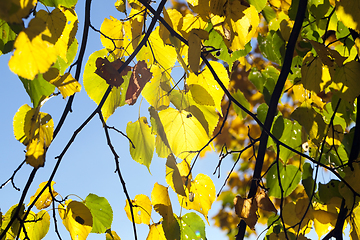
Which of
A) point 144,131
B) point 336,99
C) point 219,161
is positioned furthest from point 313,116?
point 144,131

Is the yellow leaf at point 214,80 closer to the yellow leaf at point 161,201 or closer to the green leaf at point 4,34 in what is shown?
the yellow leaf at point 161,201

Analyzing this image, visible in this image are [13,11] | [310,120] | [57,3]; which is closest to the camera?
[13,11]

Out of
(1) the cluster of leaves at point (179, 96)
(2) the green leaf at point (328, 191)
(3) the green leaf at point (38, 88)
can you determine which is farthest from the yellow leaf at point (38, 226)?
(2) the green leaf at point (328, 191)

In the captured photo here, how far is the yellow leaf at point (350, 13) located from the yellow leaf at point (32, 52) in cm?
46

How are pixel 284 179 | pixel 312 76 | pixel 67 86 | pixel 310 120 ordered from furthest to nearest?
pixel 284 179 < pixel 310 120 < pixel 312 76 < pixel 67 86

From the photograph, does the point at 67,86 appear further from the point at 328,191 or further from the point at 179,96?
the point at 328,191

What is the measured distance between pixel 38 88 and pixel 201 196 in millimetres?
Result: 422

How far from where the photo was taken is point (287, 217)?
28.0 inches

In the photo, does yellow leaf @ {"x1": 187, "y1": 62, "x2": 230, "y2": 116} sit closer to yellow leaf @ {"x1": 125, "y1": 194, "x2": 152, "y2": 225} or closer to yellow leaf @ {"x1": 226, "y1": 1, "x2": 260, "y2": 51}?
yellow leaf @ {"x1": 226, "y1": 1, "x2": 260, "y2": 51}

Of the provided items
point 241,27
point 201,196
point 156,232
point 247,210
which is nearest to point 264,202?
point 247,210

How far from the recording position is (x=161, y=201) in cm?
56

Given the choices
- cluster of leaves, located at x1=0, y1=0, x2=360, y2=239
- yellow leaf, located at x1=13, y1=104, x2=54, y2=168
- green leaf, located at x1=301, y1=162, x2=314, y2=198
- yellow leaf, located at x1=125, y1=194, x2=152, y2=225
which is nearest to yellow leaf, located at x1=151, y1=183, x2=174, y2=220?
cluster of leaves, located at x1=0, y1=0, x2=360, y2=239

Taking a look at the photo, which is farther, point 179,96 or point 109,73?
point 179,96

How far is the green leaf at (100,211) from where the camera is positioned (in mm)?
647
